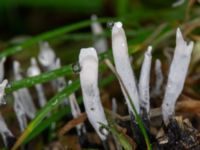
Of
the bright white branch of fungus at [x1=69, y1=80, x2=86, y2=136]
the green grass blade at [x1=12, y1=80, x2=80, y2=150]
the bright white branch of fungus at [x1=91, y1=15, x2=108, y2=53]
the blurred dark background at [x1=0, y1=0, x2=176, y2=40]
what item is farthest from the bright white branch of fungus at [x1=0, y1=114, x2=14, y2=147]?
the blurred dark background at [x1=0, y1=0, x2=176, y2=40]

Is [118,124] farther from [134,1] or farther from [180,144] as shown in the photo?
[134,1]

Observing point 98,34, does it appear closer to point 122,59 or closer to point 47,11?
point 122,59

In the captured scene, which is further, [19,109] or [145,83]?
[19,109]

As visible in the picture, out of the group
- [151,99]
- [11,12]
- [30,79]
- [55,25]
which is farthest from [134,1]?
[30,79]

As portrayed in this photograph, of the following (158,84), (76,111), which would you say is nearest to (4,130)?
(76,111)

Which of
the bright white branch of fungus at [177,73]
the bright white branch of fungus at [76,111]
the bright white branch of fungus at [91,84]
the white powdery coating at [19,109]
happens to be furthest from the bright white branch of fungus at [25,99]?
the bright white branch of fungus at [177,73]
